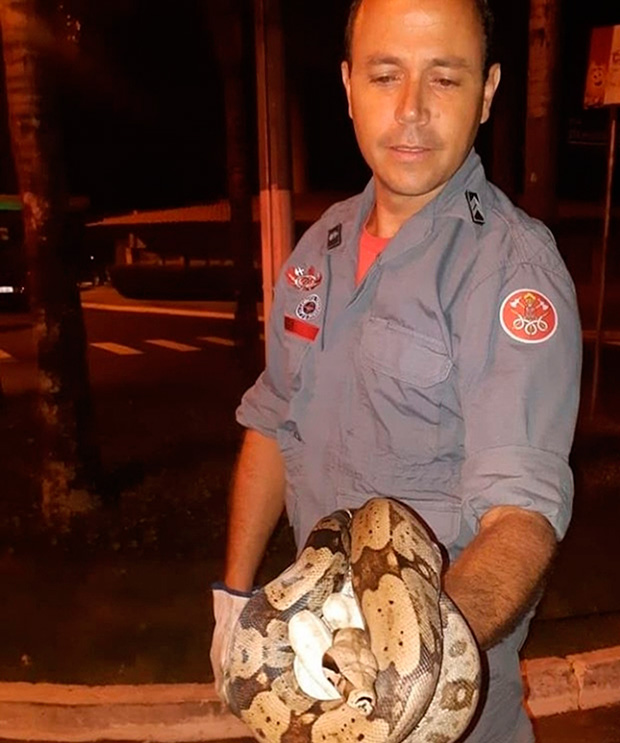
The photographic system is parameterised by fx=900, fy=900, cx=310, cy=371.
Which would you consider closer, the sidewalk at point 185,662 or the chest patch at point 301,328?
the chest patch at point 301,328

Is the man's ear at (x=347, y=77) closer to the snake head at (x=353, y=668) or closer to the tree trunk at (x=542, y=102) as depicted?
the snake head at (x=353, y=668)

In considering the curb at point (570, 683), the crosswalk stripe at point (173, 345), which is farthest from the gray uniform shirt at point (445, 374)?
the crosswalk stripe at point (173, 345)

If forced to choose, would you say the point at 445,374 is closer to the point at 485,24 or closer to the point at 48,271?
the point at 485,24

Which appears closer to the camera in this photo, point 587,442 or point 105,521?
point 105,521

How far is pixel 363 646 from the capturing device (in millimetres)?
1564

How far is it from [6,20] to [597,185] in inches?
1259

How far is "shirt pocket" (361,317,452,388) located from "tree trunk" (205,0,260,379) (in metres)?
7.65

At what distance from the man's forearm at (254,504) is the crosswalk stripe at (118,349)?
1277cm

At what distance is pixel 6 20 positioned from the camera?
5922 millimetres

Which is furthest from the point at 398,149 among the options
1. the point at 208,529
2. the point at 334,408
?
the point at 208,529

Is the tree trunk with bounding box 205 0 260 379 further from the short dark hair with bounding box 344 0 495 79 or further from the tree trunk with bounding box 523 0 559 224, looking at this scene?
the short dark hair with bounding box 344 0 495 79

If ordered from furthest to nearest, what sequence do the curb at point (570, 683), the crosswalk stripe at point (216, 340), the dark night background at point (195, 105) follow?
the crosswalk stripe at point (216, 340), the dark night background at point (195, 105), the curb at point (570, 683)

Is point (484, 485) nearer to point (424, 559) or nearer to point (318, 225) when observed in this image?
point (424, 559)

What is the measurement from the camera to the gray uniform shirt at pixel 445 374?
1.77 metres
